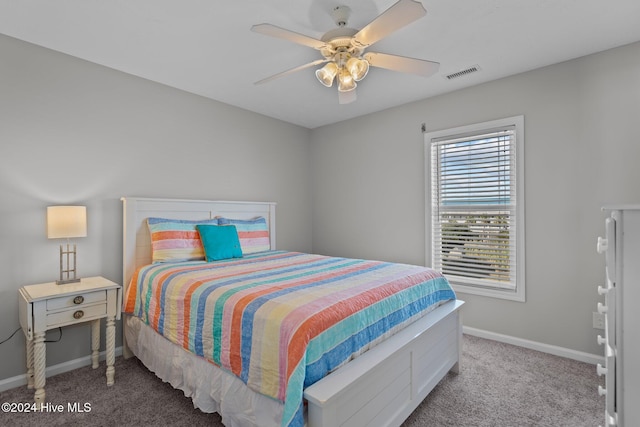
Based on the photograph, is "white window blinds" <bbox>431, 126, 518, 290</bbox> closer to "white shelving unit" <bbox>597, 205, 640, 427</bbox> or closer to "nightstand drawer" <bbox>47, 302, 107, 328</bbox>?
"white shelving unit" <bbox>597, 205, 640, 427</bbox>

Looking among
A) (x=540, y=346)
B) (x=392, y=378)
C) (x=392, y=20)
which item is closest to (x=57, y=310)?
(x=392, y=378)

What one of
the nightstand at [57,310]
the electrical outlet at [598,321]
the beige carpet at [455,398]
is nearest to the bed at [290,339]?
the beige carpet at [455,398]

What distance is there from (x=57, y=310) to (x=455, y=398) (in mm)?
2716

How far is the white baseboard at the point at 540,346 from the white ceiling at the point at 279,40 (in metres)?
2.48

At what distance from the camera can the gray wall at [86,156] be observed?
2.33 metres

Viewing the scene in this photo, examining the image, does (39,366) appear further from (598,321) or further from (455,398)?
(598,321)

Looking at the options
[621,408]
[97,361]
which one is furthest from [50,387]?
[621,408]

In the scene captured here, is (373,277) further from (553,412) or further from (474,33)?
(474,33)

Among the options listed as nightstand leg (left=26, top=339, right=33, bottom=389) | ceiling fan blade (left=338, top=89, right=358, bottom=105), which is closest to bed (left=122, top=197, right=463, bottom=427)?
nightstand leg (left=26, top=339, right=33, bottom=389)

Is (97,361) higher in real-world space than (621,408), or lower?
lower

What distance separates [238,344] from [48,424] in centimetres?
135

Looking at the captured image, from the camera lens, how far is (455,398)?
212cm

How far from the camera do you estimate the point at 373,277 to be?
2162 millimetres

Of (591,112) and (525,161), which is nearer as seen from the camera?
(591,112)
